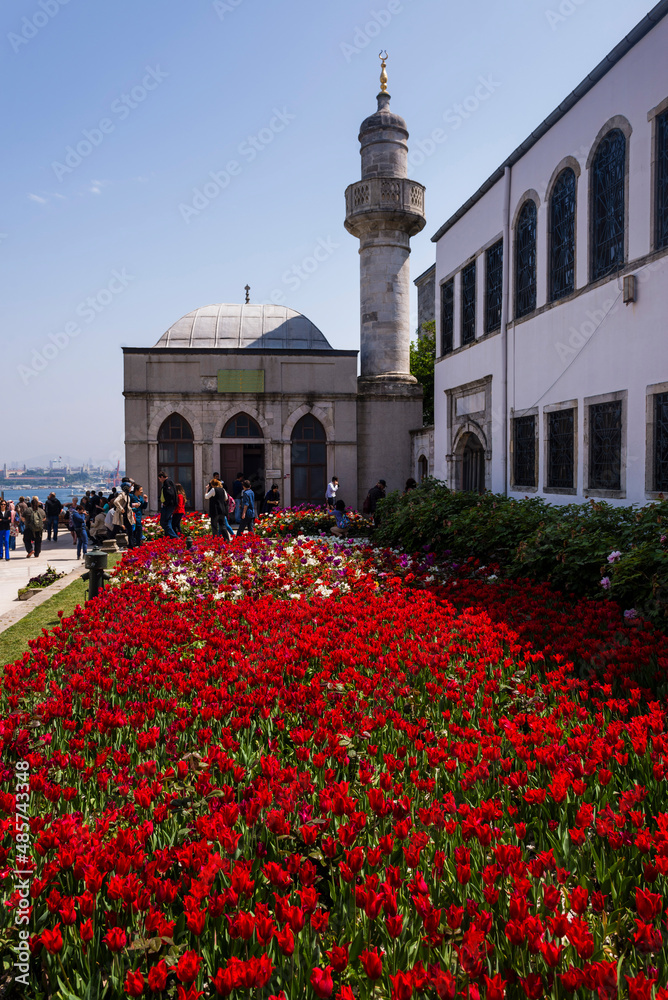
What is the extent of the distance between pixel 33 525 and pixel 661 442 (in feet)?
46.1

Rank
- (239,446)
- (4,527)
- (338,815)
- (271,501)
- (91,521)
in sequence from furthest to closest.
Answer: (239,446), (271,501), (91,521), (4,527), (338,815)

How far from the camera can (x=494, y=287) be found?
51.1 feet

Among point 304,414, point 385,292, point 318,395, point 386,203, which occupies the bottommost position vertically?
point 304,414

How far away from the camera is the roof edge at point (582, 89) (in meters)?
9.36

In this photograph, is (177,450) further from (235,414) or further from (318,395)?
(318,395)

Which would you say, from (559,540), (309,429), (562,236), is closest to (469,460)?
(309,429)

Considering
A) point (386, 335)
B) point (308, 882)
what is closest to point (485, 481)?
point (386, 335)

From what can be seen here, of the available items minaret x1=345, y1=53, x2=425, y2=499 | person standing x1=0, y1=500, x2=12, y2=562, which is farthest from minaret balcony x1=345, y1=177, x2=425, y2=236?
person standing x1=0, y1=500, x2=12, y2=562

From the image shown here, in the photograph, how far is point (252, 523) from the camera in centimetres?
1659

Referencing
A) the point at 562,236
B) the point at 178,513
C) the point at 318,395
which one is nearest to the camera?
the point at 562,236

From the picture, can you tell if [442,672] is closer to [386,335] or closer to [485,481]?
[485,481]

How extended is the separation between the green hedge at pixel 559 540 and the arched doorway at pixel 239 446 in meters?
10.3

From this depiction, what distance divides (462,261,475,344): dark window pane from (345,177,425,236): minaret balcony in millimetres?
5978

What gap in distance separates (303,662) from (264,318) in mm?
23590
